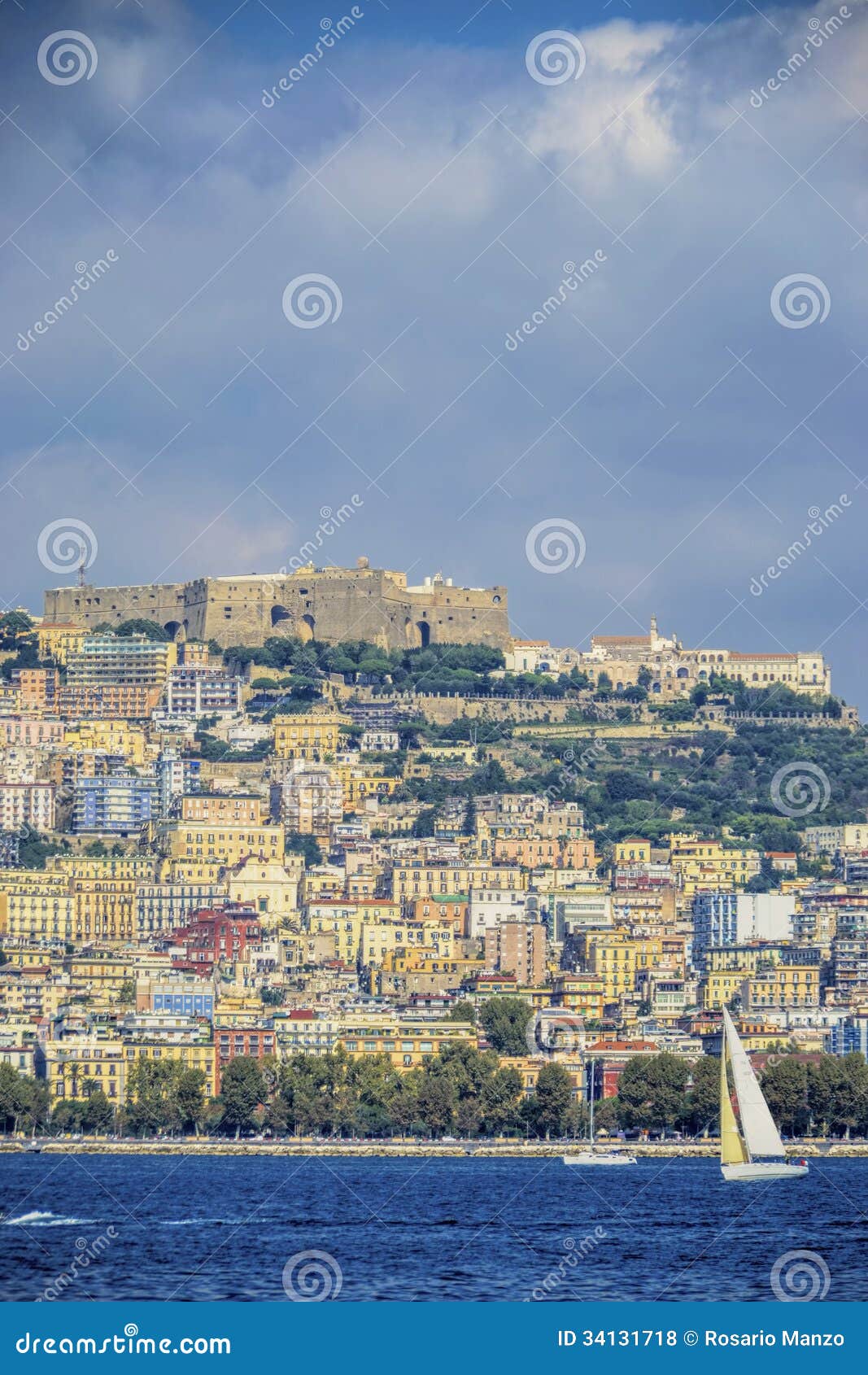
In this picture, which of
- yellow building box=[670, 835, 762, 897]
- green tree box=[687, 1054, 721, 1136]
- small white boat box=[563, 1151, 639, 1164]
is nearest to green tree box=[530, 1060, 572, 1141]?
green tree box=[687, 1054, 721, 1136]

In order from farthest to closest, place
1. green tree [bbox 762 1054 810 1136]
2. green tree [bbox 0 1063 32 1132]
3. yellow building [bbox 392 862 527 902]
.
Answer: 1. yellow building [bbox 392 862 527 902]
2. green tree [bbox 0 1063 32 1132]
3. green tree [bbox 762 1054 810 1136]

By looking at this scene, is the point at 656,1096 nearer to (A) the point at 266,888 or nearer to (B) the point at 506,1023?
(B) the point at 506,1023

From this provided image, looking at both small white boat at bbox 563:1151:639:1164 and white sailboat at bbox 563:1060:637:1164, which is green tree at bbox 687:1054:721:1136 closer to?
white sailboat at bbox 563:1060:637:1164

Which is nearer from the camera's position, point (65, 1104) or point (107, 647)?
point (65, 1104)

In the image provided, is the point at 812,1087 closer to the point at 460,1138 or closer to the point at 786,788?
the point at 460,1138

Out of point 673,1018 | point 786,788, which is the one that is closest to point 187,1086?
point 673,1018

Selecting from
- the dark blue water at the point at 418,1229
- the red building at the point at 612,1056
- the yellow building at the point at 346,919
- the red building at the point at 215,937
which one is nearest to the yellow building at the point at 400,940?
the yellow building at the point at 346,919

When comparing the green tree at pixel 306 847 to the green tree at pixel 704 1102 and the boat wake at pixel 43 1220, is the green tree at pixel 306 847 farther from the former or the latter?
→ the boat wake at pixel 43 1220
